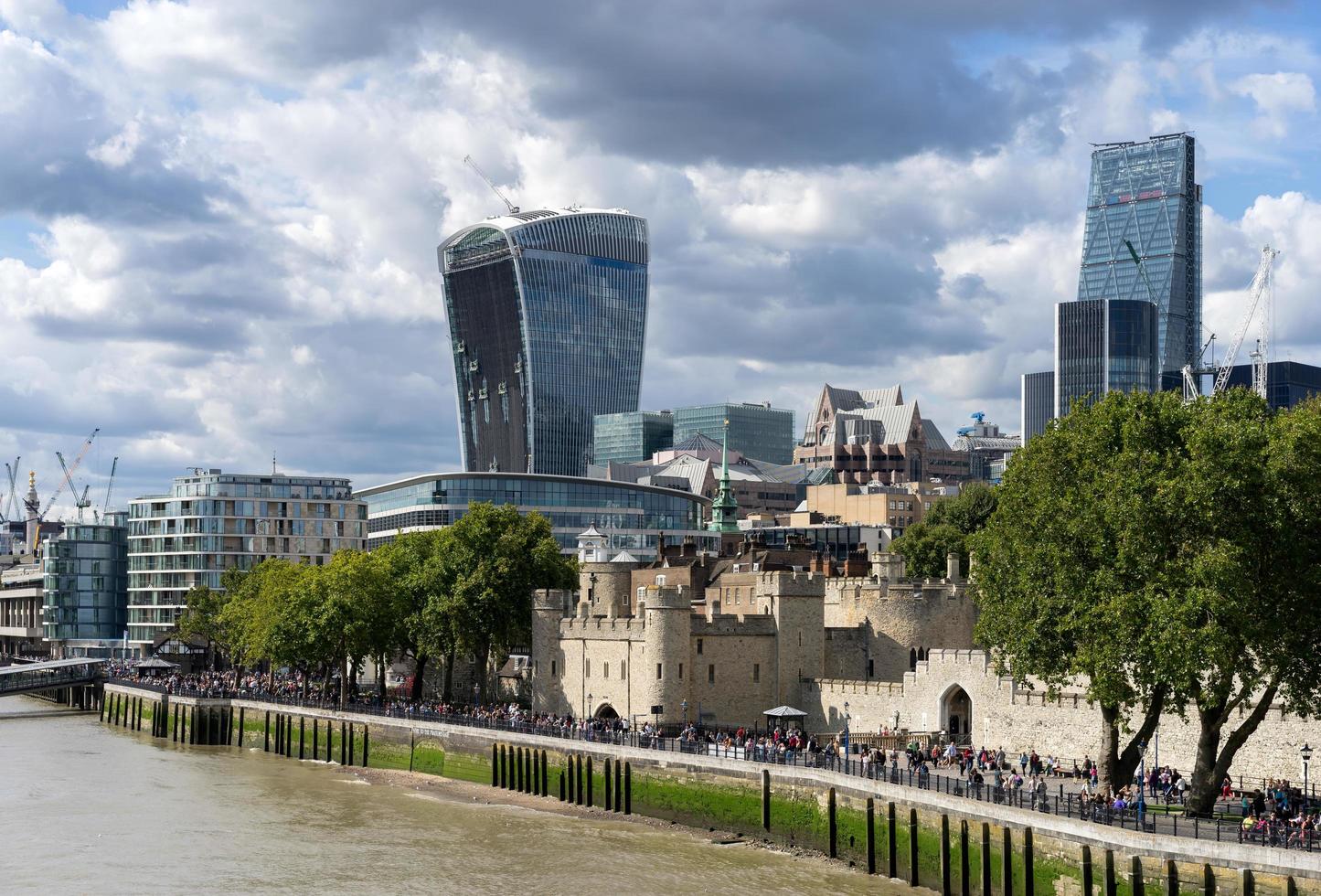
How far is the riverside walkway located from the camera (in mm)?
44781

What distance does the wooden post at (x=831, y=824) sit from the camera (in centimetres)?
5838

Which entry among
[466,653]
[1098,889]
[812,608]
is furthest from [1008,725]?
[466,653]

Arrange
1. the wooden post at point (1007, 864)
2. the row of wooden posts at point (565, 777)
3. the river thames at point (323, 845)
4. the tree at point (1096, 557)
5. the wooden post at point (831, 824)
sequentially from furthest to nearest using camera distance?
Answer: the row of wooden posts at point (565, 777) < the wooden post at point (831, 824) < the river thames at point (323, 845) < the tree at point (1096, 557) < the wooden post at point (1007, 864)

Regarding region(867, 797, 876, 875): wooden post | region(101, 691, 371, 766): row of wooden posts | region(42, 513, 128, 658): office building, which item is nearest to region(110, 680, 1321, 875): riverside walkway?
region(867, 797, 876, 875): wooden post

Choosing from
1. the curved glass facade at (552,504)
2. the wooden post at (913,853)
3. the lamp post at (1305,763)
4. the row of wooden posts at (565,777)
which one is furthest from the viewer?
the curved glass facade at (552,504)

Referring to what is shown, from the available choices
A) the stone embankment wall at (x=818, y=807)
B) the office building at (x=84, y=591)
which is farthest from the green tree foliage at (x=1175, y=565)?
the office building at (x=84, y=591)

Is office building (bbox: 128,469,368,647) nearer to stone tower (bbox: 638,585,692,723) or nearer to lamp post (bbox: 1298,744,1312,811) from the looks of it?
stone tower (bbox: 638,585,692,723)

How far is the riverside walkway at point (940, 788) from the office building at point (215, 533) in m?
82.8

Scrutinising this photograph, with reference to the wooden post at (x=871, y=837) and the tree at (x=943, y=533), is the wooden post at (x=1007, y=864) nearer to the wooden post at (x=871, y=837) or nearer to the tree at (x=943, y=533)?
the wooden post at (x=871, y=837)

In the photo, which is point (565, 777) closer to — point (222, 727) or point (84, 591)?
point (222, 727)

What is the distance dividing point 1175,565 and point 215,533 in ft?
424

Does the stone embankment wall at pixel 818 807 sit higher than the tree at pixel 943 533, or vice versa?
the tree at pixel 943 533

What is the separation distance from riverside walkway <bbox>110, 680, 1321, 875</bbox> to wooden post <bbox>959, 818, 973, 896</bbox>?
0.75 m

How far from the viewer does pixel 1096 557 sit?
5447 centimetres
